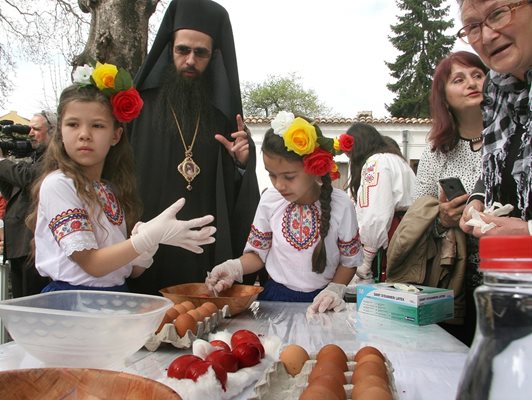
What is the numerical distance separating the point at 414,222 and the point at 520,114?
88 cm

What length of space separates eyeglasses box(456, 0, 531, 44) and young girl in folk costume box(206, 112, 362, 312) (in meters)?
0.94

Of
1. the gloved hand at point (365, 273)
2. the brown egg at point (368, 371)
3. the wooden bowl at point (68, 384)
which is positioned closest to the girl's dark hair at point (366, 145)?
the gloved hand at point (365, 273)

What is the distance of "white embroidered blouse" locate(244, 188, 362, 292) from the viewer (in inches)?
97.7

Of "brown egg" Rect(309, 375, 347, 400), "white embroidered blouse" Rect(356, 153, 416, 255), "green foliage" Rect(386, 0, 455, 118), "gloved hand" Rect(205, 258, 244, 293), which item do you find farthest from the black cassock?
"green foliage" Rect(386, 0, 455, 118)

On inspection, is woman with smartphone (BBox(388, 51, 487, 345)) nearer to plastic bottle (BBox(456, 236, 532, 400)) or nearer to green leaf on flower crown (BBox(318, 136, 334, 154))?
green leaf on flower crown (BBox(318, 136, 334, 154))

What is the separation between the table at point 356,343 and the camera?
1.21 m

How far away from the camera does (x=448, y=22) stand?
25.6 meters

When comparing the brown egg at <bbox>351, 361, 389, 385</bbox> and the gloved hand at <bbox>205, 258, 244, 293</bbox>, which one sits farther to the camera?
the gloved hand at <bbox>205, 258, 244, 293</bbox>

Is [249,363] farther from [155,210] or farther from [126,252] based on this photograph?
[155,210]

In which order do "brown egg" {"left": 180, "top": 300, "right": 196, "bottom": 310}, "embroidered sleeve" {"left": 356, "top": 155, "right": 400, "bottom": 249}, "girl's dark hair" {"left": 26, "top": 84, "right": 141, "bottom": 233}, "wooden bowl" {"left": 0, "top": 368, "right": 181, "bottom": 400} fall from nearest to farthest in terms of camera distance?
"wooden bowl" {"left": 0, "top": 368, "right": 181, "bottom": 400} < "brown egg" {"left": 180, "top": 300, "right": 196, "bottom": 310} < "girl's dark hair" {"left": 26, "top": 84, "right": 141, "bottom": 233} < "embroidered sleeve" {"left": 356, "top": 155, "right": 400, "bottom": 249}

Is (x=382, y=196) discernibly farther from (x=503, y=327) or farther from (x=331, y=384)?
(x=503, y=327)

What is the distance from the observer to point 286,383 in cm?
108

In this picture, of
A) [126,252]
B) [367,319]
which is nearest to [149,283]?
[126,252]

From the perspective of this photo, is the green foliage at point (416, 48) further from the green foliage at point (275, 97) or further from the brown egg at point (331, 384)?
the brown egg at point (331, 384)
